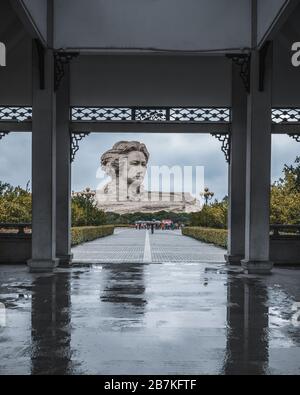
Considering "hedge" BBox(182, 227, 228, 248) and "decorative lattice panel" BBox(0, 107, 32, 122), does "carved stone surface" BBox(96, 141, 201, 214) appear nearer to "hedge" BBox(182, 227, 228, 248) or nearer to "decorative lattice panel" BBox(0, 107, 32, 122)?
"hedge" BBox(182, 227, 228, 248)

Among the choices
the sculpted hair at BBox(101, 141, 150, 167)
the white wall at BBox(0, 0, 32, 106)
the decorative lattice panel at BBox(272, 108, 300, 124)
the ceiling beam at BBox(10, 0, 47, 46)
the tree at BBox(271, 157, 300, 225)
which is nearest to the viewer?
the ceiling beam at BBox(10, 0, 47, 46)

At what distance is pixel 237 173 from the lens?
1320 centimetres

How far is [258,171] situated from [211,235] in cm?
1505

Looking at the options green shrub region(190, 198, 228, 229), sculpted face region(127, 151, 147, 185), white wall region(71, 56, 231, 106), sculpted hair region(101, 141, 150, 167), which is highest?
sculpted hair region(101, 141, 150, 167)

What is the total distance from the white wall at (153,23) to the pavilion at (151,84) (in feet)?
0.07

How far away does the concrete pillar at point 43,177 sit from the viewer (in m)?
11.0

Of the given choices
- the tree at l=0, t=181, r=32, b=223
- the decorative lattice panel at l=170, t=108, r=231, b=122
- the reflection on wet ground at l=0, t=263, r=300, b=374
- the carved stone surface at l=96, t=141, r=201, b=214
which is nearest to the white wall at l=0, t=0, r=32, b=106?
the decorative lattice panel at l=170, t=108, r=231, b=122

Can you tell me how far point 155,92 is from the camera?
1320 centimetres

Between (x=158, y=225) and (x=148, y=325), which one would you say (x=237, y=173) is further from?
(x=158, y=225)

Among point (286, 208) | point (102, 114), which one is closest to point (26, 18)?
point (102, 114)

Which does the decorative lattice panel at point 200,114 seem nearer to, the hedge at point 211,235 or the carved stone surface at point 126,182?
the hedge at point 211,235

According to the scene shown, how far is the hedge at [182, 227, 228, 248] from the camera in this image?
22.8 metres

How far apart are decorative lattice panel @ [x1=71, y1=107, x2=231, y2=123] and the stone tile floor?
4.75 metres

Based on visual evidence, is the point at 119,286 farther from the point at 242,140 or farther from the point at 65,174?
the point at 242,140
